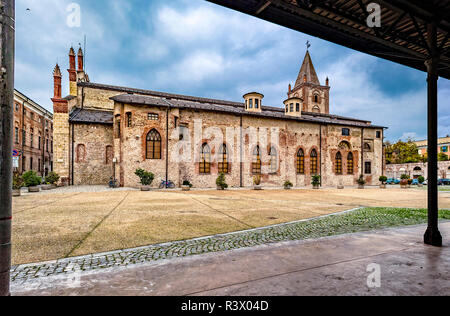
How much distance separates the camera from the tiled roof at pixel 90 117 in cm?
2320

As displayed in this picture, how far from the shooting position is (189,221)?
23.4 feet

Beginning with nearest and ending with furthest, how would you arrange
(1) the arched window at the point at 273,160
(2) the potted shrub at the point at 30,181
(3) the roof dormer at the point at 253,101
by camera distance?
(2) the potted shrub at the point at 30,181
(1) the arched window at the point at 273,160
(3) the roof dormer at the point at 253,101

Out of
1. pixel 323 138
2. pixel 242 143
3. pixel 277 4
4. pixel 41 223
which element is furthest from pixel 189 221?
pixel 323 138

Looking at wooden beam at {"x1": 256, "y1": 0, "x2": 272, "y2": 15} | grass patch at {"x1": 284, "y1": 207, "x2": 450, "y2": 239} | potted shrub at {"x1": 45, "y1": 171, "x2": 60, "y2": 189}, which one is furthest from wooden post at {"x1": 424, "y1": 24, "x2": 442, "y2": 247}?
potted shrub at {"x1": 45, "y1": 171, "x2": 60, "y2": 189}

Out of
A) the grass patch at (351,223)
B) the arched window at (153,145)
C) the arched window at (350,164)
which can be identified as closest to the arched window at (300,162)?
the arched window at (350,164)

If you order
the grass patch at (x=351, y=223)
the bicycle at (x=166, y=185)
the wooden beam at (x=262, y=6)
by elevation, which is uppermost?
the wooden beam at (x=262, y=6)

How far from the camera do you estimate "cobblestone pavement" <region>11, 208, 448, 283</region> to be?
3506mm

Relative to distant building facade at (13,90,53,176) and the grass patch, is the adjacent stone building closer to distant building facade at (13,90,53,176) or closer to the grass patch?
distant building facade at (13,90,53,176)

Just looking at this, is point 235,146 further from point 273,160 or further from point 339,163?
point 339,163

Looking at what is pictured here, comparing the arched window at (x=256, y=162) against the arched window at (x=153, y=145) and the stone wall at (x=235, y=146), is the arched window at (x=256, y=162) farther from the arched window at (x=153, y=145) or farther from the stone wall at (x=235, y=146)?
the arched window at (x=153, y=145)

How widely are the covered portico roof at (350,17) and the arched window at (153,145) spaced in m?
18.3

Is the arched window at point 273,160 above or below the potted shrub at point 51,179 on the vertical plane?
above

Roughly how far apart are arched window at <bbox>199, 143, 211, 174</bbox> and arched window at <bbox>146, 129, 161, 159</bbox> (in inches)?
168
